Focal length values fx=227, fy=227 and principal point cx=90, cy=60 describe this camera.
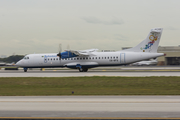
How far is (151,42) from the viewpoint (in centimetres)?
4312

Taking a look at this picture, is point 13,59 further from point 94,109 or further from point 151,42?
point 94,109

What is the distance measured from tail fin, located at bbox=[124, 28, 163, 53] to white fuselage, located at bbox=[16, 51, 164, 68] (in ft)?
3.38

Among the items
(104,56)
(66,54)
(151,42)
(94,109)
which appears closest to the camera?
(94,109)

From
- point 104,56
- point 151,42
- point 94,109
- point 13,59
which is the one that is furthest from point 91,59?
point 13,59

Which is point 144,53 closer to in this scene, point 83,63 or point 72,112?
point 83,63

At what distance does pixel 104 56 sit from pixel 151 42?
9.28 m

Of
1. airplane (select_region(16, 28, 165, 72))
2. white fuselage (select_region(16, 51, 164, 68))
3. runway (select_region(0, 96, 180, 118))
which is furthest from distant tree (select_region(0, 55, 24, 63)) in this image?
runway (select_region(0, 96, 180, 118))

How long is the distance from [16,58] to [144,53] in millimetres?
139678

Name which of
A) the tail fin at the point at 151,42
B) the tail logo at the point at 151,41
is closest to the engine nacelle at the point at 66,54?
the tail fin at the point at 151,42

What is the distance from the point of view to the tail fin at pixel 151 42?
42947 mm

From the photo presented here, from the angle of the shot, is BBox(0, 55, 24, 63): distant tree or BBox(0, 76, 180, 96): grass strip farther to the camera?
BBox(0, 55, 24, 63): distant tree

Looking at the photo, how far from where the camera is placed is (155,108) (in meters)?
10.9

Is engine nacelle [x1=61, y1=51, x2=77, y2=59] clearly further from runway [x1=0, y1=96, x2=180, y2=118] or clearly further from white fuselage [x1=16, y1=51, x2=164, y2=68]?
runway [x1=0, y1=96, x2=180, y2=118]

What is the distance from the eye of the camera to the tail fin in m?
42.9
